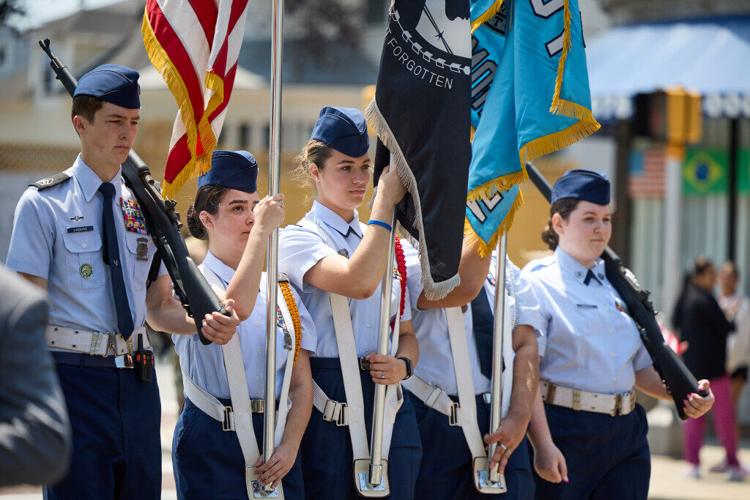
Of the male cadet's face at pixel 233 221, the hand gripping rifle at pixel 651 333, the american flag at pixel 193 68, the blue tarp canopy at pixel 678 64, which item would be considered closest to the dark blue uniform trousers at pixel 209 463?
the male cadet's face at pixel 233 221

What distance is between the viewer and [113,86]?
16.3 feet

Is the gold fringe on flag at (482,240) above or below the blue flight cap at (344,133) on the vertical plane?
below

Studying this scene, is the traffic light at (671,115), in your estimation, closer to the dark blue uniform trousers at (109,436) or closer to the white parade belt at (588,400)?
the white parade belt at (588,400)

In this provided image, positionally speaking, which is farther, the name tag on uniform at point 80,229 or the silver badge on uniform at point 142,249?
the silver badge on uniform at point 142,249

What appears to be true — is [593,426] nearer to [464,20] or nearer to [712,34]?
[464,20]

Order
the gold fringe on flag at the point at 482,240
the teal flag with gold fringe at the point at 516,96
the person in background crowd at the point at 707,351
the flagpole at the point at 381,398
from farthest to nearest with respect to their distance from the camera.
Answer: the person in background crowd at the point at 707,351
the gold fringe on flag at the point at 482,240
the teal flag with gold fringe at the point at 516,96
the flagpole at the point at 381,398

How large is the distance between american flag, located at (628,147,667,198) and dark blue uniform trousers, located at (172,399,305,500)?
11798mm

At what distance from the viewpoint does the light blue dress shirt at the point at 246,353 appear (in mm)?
5109

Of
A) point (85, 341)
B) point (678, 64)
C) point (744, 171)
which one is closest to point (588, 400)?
point (85, 341)

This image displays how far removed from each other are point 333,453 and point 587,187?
6.64ft

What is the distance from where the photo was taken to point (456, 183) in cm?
519

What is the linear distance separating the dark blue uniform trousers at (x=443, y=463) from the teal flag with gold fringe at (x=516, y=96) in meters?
0.76

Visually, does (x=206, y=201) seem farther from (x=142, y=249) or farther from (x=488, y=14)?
(x=488, y=14)

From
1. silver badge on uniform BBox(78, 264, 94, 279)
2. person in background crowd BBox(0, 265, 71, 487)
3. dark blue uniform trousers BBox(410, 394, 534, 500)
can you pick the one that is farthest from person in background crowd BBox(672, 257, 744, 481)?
person in background crowd BBox(0, 265, 71, 487)
